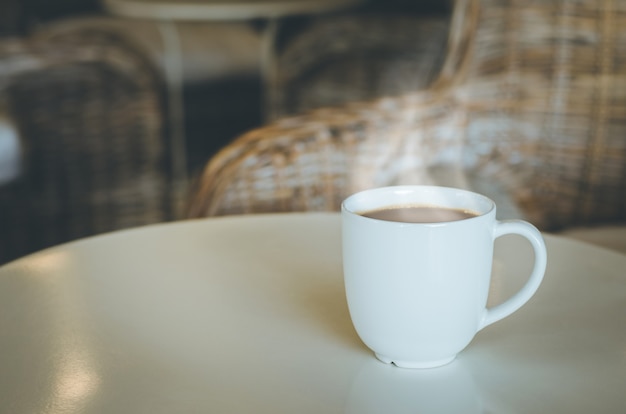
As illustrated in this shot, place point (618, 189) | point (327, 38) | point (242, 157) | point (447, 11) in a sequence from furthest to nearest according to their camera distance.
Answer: point (447, 11) → point (327, 38) → point (618, 189) → point (242, 157)

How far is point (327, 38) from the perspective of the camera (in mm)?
1829

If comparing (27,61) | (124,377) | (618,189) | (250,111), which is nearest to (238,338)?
(124,377)

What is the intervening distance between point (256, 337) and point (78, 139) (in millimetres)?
1248

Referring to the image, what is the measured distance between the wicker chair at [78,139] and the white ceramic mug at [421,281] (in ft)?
3.59

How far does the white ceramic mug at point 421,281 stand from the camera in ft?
1.33

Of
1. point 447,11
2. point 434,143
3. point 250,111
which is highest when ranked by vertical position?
point 447,11

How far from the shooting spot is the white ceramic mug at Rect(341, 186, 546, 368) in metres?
0.41

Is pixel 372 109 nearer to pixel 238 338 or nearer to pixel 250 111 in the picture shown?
pixel 238 338

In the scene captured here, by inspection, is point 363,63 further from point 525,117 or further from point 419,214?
point 419,214

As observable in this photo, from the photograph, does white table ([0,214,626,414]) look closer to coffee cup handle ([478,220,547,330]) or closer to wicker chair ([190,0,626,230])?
coffee cup handle ([478,220,547,330])

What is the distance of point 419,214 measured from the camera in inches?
17.9

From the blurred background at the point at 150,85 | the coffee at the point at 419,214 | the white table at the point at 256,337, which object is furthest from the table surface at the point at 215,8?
the coffee at the point at 419,214

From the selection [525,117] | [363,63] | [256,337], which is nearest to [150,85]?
[363,63]

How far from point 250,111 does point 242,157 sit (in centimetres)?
143
